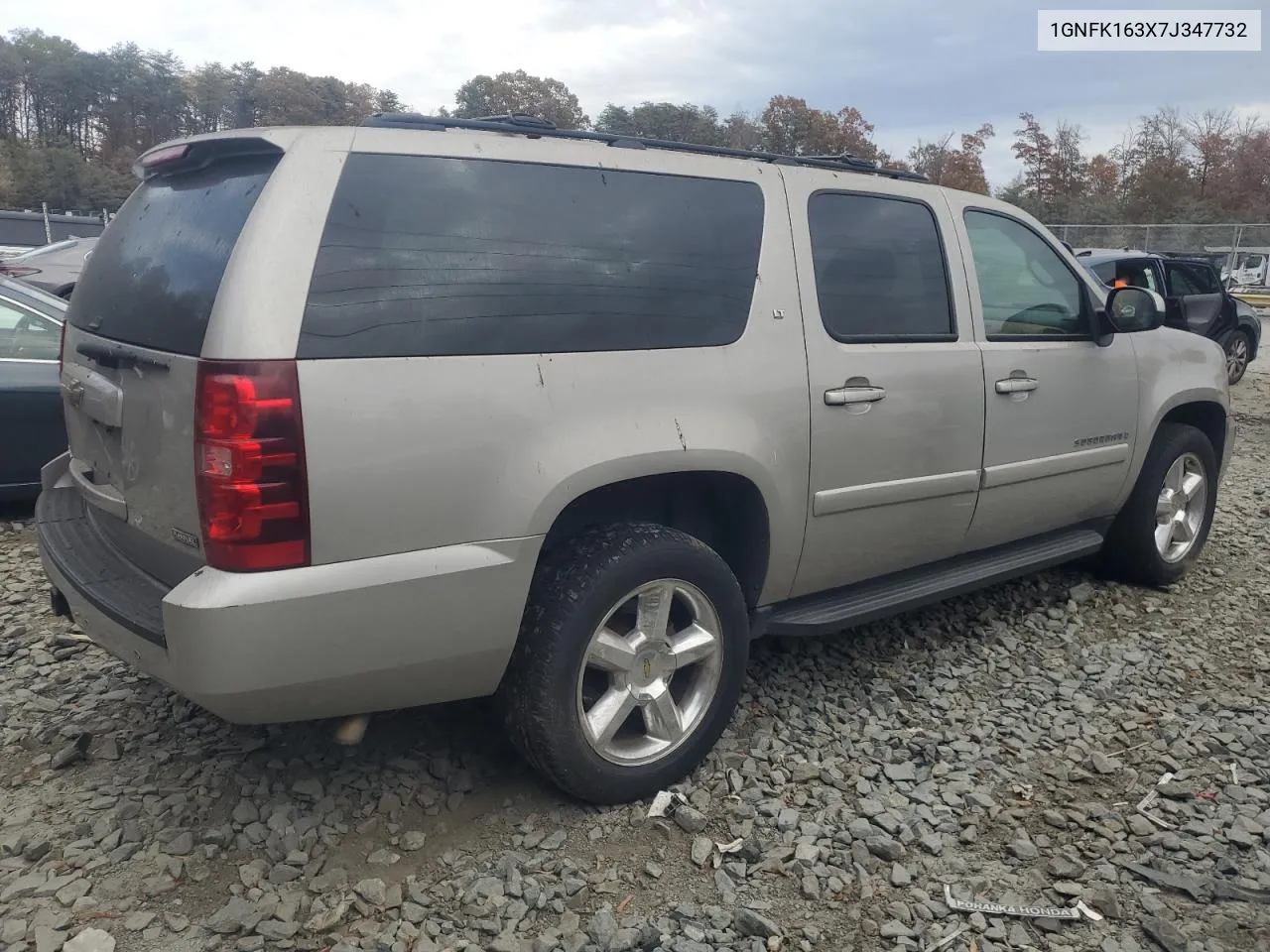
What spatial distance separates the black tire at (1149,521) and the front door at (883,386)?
1.37 m

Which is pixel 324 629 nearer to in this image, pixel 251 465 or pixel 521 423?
pixel 251 465

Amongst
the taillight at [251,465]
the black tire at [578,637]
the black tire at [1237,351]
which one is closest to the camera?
the taillight at [251,465]

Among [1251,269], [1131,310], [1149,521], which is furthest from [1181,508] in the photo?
[1251,269]

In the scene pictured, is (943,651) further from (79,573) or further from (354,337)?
(79,573)

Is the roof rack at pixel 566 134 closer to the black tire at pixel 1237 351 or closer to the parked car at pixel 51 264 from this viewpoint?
the parked car at pixel 51 264

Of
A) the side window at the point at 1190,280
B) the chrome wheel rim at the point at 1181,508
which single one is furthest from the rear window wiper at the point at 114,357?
the side window at the point at 1190,280

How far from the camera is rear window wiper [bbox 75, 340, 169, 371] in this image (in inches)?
95.1

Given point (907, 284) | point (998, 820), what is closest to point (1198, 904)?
point (998, 820)

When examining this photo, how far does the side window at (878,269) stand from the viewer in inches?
130

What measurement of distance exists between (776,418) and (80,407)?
202 cm

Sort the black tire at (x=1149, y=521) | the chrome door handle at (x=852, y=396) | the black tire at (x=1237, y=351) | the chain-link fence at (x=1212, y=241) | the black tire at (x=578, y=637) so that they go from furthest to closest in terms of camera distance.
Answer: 1. the chain-link fence at (x=1212, y=241)
2. the black tire at (x=1237, y=351)
3. the black tire at (x=1149, y=521)
4. the chrome door handle at (x=852, y=396)
5. the black tire at (x=578, y=637)

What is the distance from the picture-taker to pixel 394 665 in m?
2.43

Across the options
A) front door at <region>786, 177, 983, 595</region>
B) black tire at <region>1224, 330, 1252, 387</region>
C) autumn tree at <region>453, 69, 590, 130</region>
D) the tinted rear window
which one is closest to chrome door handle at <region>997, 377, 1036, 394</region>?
front door at <region>786, 177, 983, 595</region>

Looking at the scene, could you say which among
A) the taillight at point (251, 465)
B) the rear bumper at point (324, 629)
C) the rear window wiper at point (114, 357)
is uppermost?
the rear window wiper at point (114, 357)
